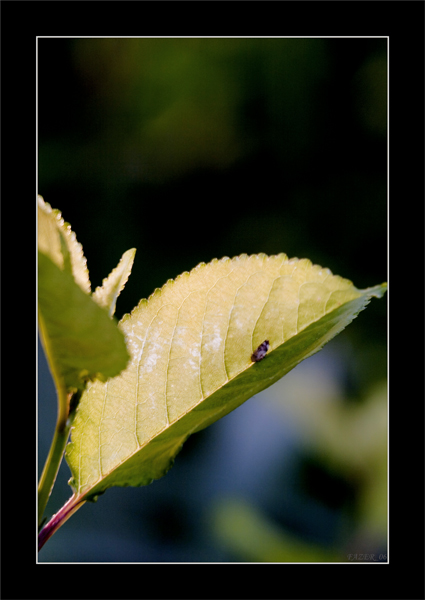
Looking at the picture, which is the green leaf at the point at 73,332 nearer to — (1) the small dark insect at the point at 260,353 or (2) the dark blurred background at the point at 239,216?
(1) the small dark insect at the point at 260,353

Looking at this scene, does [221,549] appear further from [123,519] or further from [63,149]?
[63,149]

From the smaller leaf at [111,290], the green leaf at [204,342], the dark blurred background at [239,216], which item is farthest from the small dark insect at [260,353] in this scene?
the dark blurred background at [239,216]

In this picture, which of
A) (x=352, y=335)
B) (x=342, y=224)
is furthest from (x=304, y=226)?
(x=352, y=335)

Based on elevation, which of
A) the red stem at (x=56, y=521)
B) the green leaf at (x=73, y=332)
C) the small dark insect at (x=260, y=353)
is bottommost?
the red stem at (x=56, y=521)

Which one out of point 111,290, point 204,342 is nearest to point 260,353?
point 204,342

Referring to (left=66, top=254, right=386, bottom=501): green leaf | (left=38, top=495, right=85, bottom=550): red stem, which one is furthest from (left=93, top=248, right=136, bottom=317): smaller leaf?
(left=38, top=495, right=85, bottom=550): red stem

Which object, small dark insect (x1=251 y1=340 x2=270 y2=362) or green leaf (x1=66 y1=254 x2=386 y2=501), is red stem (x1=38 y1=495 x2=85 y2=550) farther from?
small dark insect (x1=251 y1=340 x2=270 y2=362)
